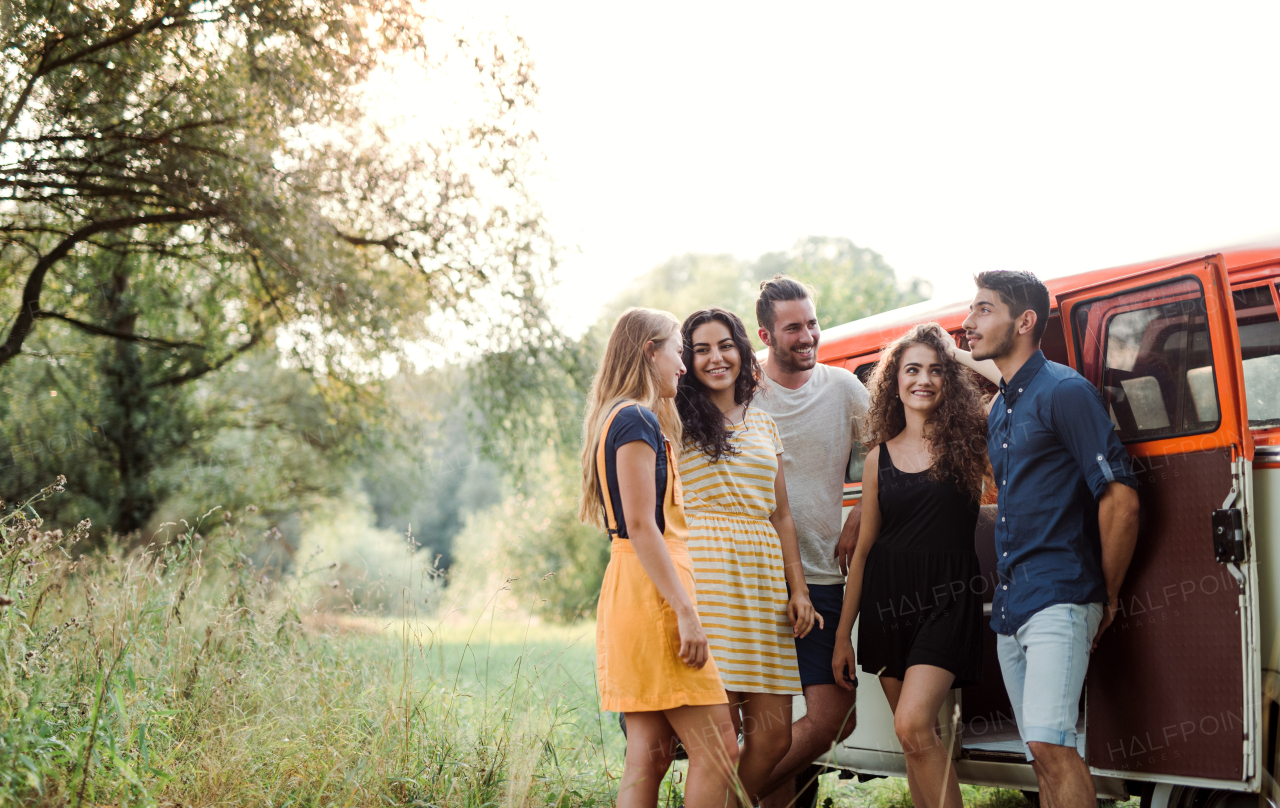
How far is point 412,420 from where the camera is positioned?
13.4 meters

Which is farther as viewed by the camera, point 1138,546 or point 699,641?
point 1138,546

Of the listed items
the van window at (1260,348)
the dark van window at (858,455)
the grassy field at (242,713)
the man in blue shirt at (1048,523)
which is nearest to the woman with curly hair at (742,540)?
the man in blue shirt at (1048,523)

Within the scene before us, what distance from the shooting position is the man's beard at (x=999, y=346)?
348 cm

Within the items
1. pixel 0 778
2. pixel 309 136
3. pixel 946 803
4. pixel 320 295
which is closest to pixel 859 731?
pixel 946 803

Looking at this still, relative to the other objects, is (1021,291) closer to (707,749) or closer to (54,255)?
(707,749)

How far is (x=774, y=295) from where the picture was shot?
4.14 m

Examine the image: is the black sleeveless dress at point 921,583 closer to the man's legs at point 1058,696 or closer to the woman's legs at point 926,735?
the woman's legs at point 926,735

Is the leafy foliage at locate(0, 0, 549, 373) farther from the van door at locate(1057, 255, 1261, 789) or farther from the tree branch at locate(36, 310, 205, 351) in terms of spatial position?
the van door at locate(1057, 255, 1261, 789)

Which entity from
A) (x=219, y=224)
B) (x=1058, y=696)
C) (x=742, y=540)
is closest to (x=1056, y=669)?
(x=1058, y=696)

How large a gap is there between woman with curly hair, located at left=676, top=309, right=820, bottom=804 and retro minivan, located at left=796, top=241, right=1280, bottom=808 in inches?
33.3

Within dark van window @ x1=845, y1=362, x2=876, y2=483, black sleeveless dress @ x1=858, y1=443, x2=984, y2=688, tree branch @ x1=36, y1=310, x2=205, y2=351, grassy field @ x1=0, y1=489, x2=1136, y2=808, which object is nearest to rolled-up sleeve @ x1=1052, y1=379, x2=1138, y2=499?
black sleeveless dress @ x1=858, y1=443, x2=984, y2=688

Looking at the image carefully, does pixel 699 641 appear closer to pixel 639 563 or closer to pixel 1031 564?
pixel 639 563

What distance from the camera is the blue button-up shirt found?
10.4ft

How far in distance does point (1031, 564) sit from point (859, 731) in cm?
166
